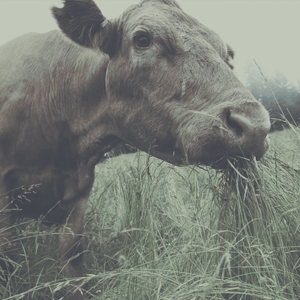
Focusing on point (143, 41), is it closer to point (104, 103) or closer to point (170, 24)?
point (170, 24)

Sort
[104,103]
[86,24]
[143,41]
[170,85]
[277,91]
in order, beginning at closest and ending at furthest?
[170,85] → [143,41] → [86,24] → [104,103] → [277,91]

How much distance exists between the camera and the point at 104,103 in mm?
2758

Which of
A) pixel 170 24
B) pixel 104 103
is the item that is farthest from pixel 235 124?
pixel 104 103

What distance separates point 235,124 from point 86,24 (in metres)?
1.55

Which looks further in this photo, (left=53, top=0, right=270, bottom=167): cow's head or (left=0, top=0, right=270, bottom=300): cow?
(left=0, top=0, right=270, bottom=300): cow

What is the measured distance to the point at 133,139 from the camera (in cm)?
267

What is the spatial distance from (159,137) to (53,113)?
1062mm

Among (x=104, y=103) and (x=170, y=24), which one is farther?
(x=104, y=103)

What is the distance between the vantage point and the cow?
212cm

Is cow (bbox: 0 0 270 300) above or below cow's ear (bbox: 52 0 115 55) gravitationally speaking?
below

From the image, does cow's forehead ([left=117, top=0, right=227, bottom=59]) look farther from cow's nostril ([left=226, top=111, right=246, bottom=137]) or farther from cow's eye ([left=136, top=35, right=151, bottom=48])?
cow's nostril ([left=226, top=111, right=246, bottom=137])

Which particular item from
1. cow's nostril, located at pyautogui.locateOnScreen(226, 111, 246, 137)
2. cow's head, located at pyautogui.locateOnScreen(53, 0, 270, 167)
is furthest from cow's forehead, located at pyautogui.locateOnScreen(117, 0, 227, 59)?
cow's nostril, located at pyautogui.locateOnScreen(226, 111, 246, 137)

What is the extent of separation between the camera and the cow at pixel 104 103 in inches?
83.5

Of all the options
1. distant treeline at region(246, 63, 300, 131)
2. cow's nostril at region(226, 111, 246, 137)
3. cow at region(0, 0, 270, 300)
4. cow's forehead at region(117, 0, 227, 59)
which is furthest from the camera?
distant treeline at region(246, 63, 300, 131)
